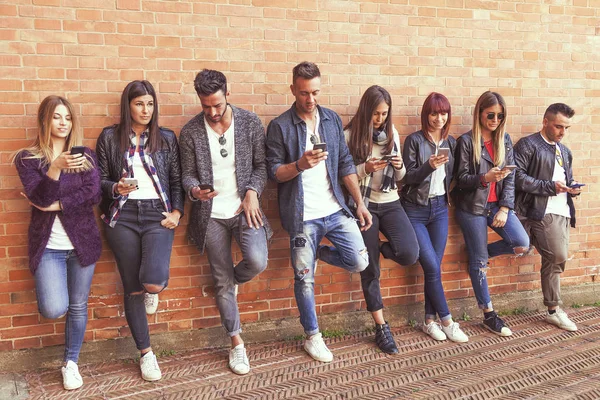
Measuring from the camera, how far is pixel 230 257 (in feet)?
14.0

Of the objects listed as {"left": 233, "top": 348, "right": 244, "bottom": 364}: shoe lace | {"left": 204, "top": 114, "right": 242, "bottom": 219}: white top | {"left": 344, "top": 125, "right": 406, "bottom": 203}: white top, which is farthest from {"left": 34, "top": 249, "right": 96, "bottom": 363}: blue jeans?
{"left": 344, "top": 125, "right": 406, "bottom": 203}: white top

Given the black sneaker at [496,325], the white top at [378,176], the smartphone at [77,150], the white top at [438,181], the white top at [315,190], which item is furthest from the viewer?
the black sneaker at [496,325]

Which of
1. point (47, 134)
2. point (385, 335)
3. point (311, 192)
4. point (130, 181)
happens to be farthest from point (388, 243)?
point (47, 134)

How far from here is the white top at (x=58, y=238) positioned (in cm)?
386

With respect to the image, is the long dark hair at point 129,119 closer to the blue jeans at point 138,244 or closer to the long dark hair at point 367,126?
the blue jeans at point 138,244

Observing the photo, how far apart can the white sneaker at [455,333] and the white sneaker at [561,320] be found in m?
1.04

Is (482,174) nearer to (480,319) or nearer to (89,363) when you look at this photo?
(480,319)

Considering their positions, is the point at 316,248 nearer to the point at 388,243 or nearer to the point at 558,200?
the point at 388,243

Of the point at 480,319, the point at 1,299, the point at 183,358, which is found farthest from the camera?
the point at 480,319

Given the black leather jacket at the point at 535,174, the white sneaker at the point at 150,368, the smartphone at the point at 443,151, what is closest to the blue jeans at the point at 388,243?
the smartphone at the point at 443,151

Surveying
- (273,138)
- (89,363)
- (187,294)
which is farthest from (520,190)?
(89,363)

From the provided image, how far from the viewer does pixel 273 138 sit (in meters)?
4.23

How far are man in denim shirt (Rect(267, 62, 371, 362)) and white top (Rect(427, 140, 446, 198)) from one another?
28.8 inches

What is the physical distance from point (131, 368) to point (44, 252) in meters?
1.18
